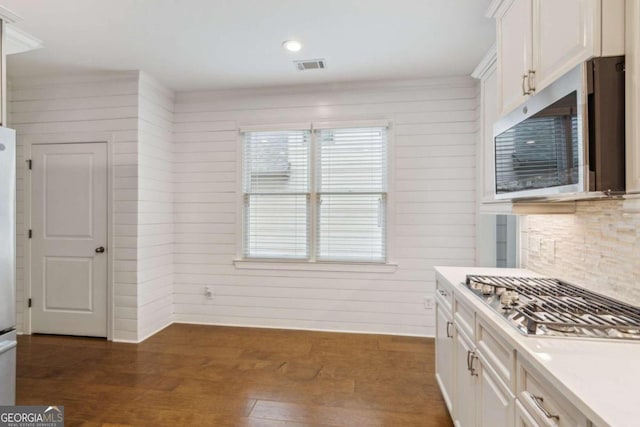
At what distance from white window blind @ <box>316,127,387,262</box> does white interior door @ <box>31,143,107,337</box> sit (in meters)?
2.32

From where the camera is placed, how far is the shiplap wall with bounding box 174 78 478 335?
11.8ft

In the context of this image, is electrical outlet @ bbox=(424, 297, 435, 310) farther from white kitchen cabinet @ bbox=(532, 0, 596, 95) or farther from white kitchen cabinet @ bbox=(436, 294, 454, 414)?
white kitchen cabinet @ bbox=(532, 0, 596, 95)

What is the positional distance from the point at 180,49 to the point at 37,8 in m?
0.98

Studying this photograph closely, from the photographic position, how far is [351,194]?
3.75 m

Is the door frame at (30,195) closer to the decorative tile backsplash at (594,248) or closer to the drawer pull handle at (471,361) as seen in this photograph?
the drawer pull handle at (471,361)

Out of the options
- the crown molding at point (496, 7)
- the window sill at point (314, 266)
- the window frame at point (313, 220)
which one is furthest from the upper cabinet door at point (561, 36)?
the window sill at point (314, 266)

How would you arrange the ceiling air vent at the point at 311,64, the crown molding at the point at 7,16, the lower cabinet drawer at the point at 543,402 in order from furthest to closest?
the ceiling air vent at the point at 311,64, the crown molding at the point at 7,16, the lower cabinet drawer at the point at 543,402

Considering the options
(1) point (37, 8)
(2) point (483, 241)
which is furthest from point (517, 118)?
(1) point (37, 8)

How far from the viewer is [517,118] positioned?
1720 millimetres

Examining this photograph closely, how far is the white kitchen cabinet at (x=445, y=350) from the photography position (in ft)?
6.82

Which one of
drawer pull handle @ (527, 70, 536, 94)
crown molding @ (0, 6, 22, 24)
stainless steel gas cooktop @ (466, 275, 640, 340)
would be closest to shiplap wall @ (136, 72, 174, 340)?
crown molding @ (0, 6, 22, 24)

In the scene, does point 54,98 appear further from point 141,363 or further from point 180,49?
point 141,363

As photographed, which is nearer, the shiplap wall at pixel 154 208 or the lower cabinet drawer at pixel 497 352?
the lower cabinet drawer at pixel 497 352

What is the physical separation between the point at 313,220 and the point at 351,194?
520 millimetres
